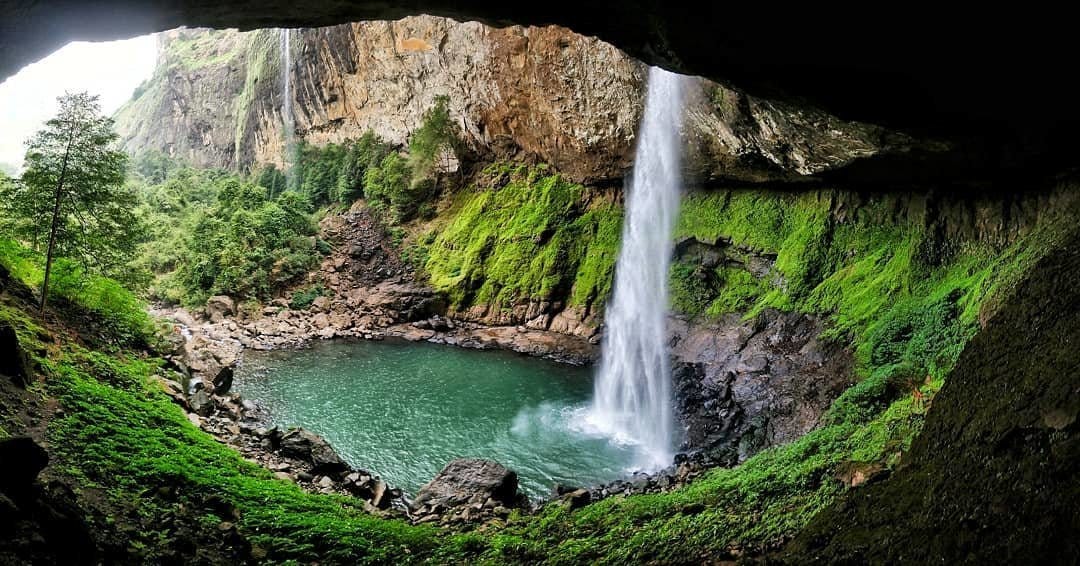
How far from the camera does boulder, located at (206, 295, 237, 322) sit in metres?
22.4

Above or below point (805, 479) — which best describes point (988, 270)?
above

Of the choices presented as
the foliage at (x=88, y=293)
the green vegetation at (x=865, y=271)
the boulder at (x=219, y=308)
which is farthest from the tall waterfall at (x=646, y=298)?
the boulder at (x=219, y=308)

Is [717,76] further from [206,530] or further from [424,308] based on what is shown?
[424,308]

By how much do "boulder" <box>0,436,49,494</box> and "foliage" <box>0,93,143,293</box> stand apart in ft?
23.6

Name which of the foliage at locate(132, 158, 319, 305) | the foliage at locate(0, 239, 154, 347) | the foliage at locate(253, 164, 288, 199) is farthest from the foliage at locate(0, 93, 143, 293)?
the foliage at locate(253, 164, 288, 199)

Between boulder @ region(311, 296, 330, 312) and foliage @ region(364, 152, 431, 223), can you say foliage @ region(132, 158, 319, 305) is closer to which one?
boulder @ region(311, 296, 330, 312)

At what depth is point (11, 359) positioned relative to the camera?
7781mm

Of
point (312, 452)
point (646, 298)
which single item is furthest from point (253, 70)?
point (312, 452)

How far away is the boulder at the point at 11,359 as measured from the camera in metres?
7.64

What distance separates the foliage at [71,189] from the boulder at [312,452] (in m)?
5.22

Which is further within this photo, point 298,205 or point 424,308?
point 298,205

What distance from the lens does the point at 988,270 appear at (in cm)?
1167

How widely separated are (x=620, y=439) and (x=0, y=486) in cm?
1133

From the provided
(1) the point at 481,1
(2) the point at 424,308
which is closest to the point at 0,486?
(1) the point at 481,1
